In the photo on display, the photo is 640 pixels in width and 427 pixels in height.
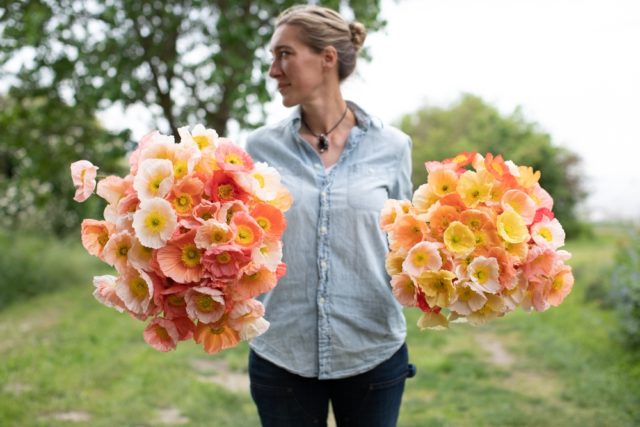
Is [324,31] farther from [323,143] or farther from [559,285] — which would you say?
[559,285]

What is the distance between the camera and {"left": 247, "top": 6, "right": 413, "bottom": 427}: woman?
2.47m

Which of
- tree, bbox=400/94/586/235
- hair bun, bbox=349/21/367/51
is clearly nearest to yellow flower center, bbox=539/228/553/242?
hair bun, bbox=349/21/367/51

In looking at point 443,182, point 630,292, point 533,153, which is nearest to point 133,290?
point 443,182

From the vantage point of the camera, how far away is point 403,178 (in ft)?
8.77

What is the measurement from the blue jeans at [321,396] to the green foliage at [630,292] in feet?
15.5

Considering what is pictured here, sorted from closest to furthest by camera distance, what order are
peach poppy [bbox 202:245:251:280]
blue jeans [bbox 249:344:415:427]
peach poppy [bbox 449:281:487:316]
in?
peach poppy [bbox 202:245:251:280]
peach poppy [bbox 449:281:487:316]
blue jeans [bbox 249:344:415:427]

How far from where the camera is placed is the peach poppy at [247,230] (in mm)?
1935

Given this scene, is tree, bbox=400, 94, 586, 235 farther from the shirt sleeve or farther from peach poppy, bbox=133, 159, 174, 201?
peach poppy, bbox=133, 159, 174, 201

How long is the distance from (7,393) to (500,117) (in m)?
27.5

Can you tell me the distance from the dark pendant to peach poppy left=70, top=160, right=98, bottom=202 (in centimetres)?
85

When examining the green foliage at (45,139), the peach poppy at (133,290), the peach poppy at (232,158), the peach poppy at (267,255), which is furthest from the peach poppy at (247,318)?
the green foliage at (45,139)

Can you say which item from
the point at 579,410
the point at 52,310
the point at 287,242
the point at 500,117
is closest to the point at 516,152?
the point at 500,117

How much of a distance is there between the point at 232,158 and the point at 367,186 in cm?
64

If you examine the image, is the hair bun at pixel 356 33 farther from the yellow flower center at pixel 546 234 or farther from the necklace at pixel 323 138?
the yellow flower center at pixel 546 234
